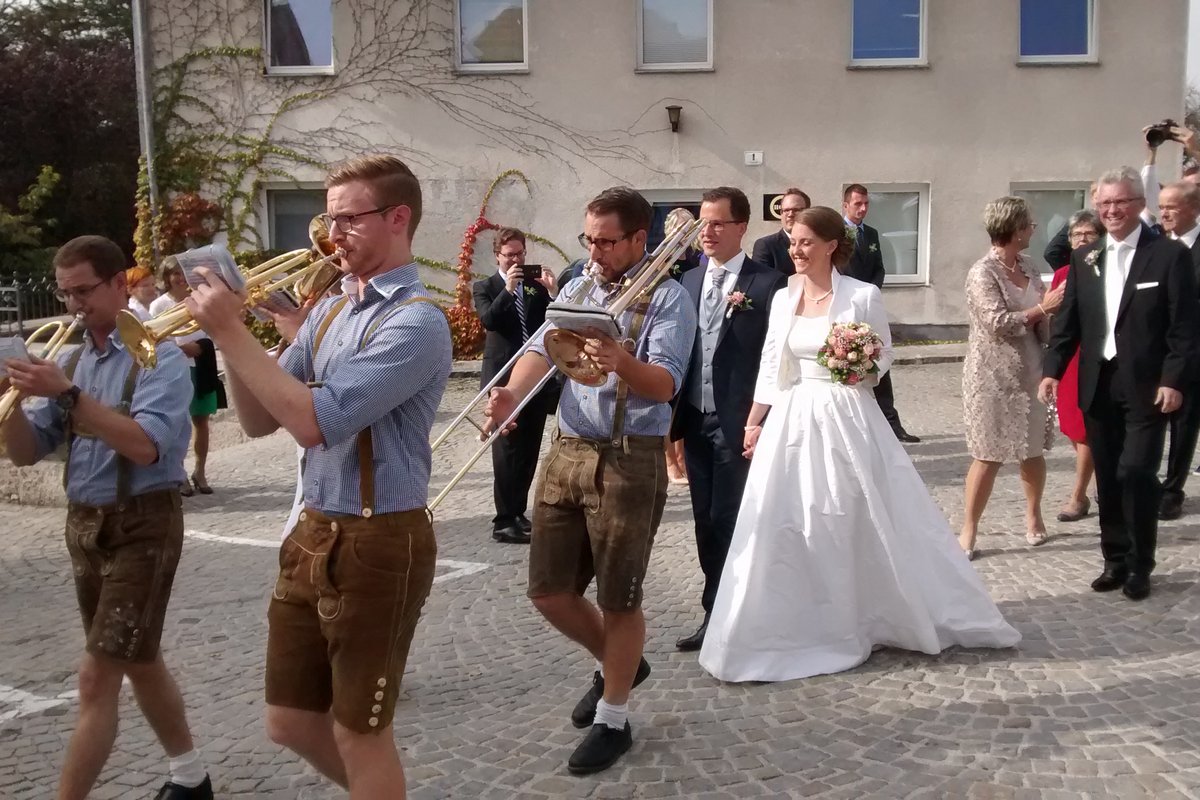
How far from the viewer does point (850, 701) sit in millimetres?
4418

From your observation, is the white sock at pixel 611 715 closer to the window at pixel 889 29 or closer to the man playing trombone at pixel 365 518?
the man playing trombone at pixel 365 518

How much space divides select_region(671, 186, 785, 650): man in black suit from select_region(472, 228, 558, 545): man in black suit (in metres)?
2.16

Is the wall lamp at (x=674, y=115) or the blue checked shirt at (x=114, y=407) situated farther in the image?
the wall lamp at (x=674, y=115)

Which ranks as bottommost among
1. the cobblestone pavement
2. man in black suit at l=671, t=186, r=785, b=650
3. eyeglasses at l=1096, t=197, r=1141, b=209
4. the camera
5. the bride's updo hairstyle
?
the cobblestone pavement

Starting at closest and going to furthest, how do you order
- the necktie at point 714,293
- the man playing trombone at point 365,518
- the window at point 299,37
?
the man playing trombone at point 365,518 < the necktie at point 714,293 < the window at point 299,37

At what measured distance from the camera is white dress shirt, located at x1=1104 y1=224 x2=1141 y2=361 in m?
5.55

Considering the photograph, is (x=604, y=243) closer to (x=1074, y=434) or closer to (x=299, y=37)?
(x=1074, y=434)

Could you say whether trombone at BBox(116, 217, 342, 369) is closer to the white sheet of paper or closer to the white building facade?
the white sheet of paper

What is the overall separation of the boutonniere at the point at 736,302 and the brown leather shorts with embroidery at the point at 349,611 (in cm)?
262

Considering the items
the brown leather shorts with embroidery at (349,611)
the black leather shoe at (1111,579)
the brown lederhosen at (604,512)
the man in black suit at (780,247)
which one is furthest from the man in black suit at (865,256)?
the brown leather shorts with embroidery at (349,611)

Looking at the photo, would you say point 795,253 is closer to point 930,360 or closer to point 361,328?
point 361,328

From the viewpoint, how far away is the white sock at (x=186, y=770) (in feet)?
12.0

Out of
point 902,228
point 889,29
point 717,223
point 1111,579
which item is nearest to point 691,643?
point 717,223

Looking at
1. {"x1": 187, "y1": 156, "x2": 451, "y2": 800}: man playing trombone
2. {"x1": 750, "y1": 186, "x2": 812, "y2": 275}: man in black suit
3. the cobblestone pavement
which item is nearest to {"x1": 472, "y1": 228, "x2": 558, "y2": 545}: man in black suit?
the cobblestone pavement
